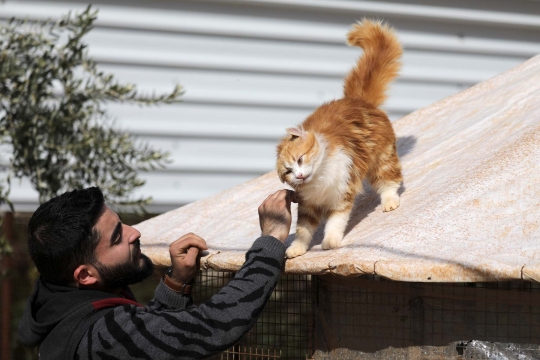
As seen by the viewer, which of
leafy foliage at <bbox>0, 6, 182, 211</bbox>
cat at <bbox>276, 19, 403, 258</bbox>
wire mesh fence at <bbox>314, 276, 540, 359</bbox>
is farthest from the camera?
leafy foliage at <bbox>0, 6, 182, 211</bbox>

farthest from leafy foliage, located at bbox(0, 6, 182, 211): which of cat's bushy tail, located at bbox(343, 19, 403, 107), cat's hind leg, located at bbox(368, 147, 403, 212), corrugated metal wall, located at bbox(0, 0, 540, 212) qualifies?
cat's hind leg, located at bbox(368, 147, 403, 212)

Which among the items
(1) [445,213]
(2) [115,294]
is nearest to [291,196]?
(1) [445,213]

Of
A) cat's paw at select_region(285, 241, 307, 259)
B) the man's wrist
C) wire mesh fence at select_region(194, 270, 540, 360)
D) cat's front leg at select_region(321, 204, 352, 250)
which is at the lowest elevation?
wire mesh fence at select_region(194, 270, 540, 360)

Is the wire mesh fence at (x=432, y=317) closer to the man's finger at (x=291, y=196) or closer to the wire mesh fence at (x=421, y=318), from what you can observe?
the wire mesh fence at (x=421, y=318)

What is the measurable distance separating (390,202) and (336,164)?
29cm

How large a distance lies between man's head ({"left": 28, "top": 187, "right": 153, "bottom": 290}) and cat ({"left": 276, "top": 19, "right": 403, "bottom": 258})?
0.72 m

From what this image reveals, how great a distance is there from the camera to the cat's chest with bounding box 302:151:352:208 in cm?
303

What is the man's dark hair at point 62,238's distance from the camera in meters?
Answer: 2.22

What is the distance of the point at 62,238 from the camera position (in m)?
2.22

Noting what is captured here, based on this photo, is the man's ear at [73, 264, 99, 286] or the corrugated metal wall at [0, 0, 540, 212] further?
the corrugated metal wall at [0, 0, 540, 212]

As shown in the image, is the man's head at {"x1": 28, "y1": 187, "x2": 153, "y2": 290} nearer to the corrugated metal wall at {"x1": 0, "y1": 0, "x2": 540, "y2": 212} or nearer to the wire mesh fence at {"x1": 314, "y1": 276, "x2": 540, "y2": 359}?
the wire mesh fence at {"x1": 314, "y1": 276, "x2": 540, "y2": 359}

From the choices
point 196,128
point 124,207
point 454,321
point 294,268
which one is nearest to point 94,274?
point 294,268

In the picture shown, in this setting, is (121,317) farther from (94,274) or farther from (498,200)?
(498,200)

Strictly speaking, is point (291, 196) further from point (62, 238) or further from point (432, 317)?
point (62, 238)
